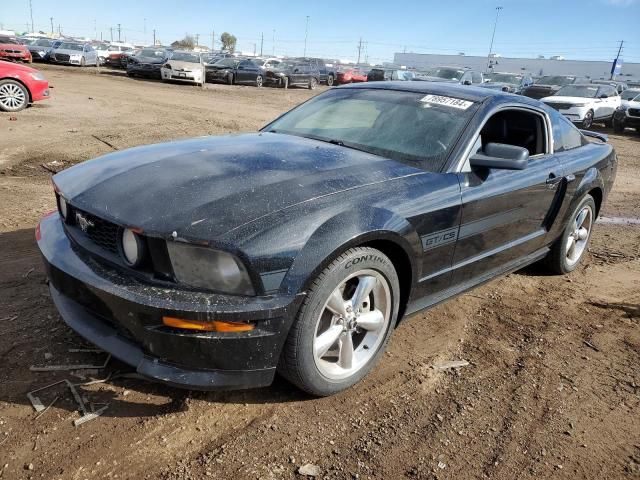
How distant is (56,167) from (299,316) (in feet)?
19.2

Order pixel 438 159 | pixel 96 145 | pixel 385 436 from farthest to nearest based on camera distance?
pixel 96 145 → pixel 438 159 → pixel 385 436

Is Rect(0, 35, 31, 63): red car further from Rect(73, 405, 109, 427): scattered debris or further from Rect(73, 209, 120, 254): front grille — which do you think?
Rect(73, 405, 109, 427): scattered debris

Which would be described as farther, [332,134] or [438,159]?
[332,134]

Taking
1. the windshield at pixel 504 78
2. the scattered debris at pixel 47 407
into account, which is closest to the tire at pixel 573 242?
the scattered debris at pixel 47 407

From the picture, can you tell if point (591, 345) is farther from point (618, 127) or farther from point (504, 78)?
point (504, 78)

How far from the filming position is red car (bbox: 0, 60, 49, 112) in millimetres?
10656

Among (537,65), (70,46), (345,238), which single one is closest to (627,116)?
(345,238)

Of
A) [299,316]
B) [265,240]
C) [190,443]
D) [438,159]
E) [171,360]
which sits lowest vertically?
[190,443]

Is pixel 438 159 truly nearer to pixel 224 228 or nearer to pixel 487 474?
pixel 224 228

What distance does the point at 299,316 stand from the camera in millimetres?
2299

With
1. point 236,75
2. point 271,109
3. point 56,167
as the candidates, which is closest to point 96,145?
point 56,167

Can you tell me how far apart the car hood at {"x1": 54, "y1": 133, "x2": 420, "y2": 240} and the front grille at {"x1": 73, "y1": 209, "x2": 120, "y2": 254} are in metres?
0.05

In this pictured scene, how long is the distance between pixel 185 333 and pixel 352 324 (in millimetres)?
876

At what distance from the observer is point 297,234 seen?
2.26 meters
